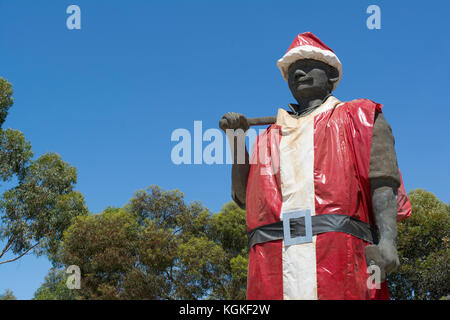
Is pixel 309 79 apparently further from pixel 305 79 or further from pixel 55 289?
pixel 55 289

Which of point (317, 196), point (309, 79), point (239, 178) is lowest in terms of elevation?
point (317, 196)

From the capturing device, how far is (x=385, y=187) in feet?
14.2

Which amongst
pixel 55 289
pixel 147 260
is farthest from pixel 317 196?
pixel 55 289

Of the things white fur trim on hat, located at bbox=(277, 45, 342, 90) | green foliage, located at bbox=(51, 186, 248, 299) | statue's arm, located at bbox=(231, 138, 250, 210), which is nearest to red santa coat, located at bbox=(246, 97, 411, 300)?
statue's arm, located at bbox=(231, 138, 250, 210)

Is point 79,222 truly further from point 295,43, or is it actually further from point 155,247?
point 295,43

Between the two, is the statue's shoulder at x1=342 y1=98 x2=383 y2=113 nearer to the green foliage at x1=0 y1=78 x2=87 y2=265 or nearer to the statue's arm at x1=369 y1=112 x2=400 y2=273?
the statue's arm at x1=369 y1=112 x2=400 y2=273

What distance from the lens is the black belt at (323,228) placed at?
417cm

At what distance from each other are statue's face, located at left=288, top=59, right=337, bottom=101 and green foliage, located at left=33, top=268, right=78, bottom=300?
15.5 metres

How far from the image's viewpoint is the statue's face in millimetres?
5051

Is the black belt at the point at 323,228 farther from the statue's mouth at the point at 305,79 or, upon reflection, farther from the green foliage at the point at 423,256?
the green foliage at the point at 423,256

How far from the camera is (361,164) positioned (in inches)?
174

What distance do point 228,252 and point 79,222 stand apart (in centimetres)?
629

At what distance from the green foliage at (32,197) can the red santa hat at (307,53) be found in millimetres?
16762

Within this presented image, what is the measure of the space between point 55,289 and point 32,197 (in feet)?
14.4
